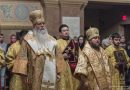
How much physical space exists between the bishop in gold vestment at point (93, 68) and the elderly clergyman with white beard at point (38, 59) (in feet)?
1.80

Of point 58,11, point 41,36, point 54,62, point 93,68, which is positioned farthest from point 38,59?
point 58,11

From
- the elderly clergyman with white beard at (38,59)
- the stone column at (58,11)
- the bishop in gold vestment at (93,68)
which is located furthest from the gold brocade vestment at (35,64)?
the stone column at (58,11)

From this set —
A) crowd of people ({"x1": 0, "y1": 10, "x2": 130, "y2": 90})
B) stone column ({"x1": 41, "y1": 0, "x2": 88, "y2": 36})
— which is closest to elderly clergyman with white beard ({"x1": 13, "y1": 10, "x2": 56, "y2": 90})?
crowd of people ({"x1": 0, "y1": 10, "x2": 130, "y2": 90})

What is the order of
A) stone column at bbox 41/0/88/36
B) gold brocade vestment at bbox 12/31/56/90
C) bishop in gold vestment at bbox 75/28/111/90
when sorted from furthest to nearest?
stone column at bbox 41/0/88/36 → bishop in gold vestment at bbox 75/28/111/90 → gold brocade vestment at bbox 12/31/56/90

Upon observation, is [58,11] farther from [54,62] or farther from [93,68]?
[54,62]

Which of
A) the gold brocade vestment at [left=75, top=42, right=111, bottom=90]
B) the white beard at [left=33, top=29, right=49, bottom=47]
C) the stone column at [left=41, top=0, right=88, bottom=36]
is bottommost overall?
the gold brocade vestment at [left=75, top=42, right=111, bottom=90]

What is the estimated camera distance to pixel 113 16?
2047 cm

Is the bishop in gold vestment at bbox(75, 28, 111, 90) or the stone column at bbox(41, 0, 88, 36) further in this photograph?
the stone column at bbox(41, 0, 88, 36)

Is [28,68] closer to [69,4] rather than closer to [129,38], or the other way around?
[69,4]

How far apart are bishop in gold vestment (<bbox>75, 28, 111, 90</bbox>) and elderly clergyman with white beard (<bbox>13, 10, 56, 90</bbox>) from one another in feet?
1.80

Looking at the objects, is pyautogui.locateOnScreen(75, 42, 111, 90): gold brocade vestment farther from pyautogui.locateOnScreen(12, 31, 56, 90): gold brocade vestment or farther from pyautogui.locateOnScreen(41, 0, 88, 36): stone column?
pyautogui.locateOnScreen(41, 0, 88, 36): stone column

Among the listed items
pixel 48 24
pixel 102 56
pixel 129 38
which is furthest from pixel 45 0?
pixel 102 56

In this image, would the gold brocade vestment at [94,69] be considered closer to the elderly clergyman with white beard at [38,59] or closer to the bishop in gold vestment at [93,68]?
the bishop in gold vestment at [93,68]

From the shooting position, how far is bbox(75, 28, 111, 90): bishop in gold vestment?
28.1 feet
